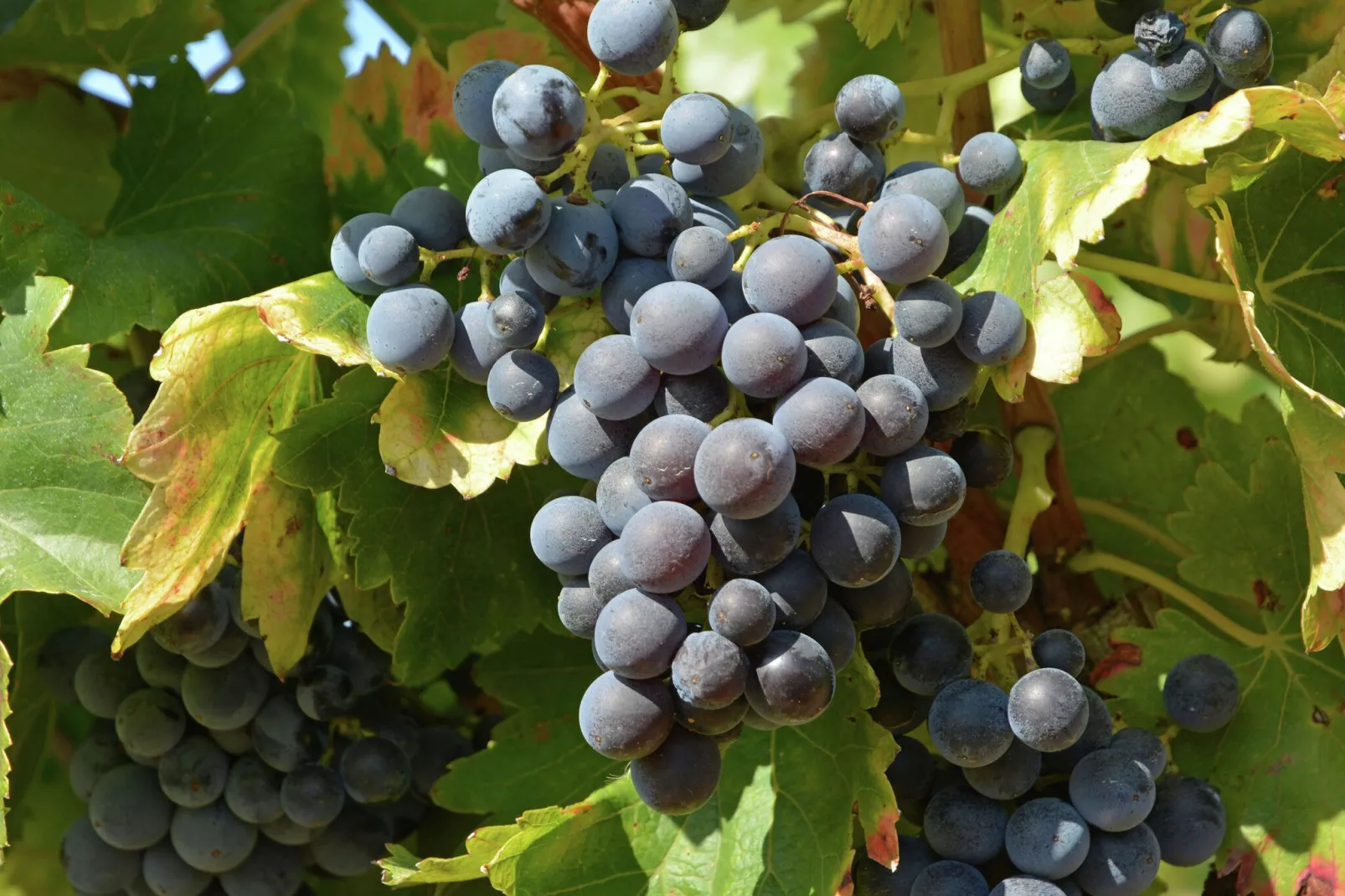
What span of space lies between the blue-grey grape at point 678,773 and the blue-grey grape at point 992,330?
0.39 m

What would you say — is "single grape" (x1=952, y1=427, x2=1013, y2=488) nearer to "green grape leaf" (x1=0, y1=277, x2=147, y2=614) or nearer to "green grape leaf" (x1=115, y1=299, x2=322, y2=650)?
"green grape leaf" (x1=115, y1=299, x2=322, y2=650)

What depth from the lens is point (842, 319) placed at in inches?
42.3

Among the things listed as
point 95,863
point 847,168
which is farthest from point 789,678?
point 95,863

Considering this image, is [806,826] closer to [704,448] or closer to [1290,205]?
[704,448]

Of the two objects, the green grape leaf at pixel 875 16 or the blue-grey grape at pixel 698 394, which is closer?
the blue-grey grape at pixel 698 394

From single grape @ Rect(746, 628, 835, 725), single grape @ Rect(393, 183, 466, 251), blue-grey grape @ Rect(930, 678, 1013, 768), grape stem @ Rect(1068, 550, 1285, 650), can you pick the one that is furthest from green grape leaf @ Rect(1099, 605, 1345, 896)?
single grape @ Rect(393, 183, 466, 251)

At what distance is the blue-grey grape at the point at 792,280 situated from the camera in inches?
39.4

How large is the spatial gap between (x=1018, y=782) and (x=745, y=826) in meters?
0.29

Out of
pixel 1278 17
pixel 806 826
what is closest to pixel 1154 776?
pixel 806 826

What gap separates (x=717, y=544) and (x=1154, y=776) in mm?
539

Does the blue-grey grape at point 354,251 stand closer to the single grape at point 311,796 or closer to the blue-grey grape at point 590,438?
the blue-grey grape at point 590,438

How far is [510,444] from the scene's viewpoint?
121 cm

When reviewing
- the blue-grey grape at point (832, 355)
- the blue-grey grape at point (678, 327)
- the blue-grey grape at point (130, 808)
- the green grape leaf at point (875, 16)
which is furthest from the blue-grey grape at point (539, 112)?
the blue-grey grape at point (130, 808)

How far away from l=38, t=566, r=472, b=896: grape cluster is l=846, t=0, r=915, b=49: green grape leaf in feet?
3.05
